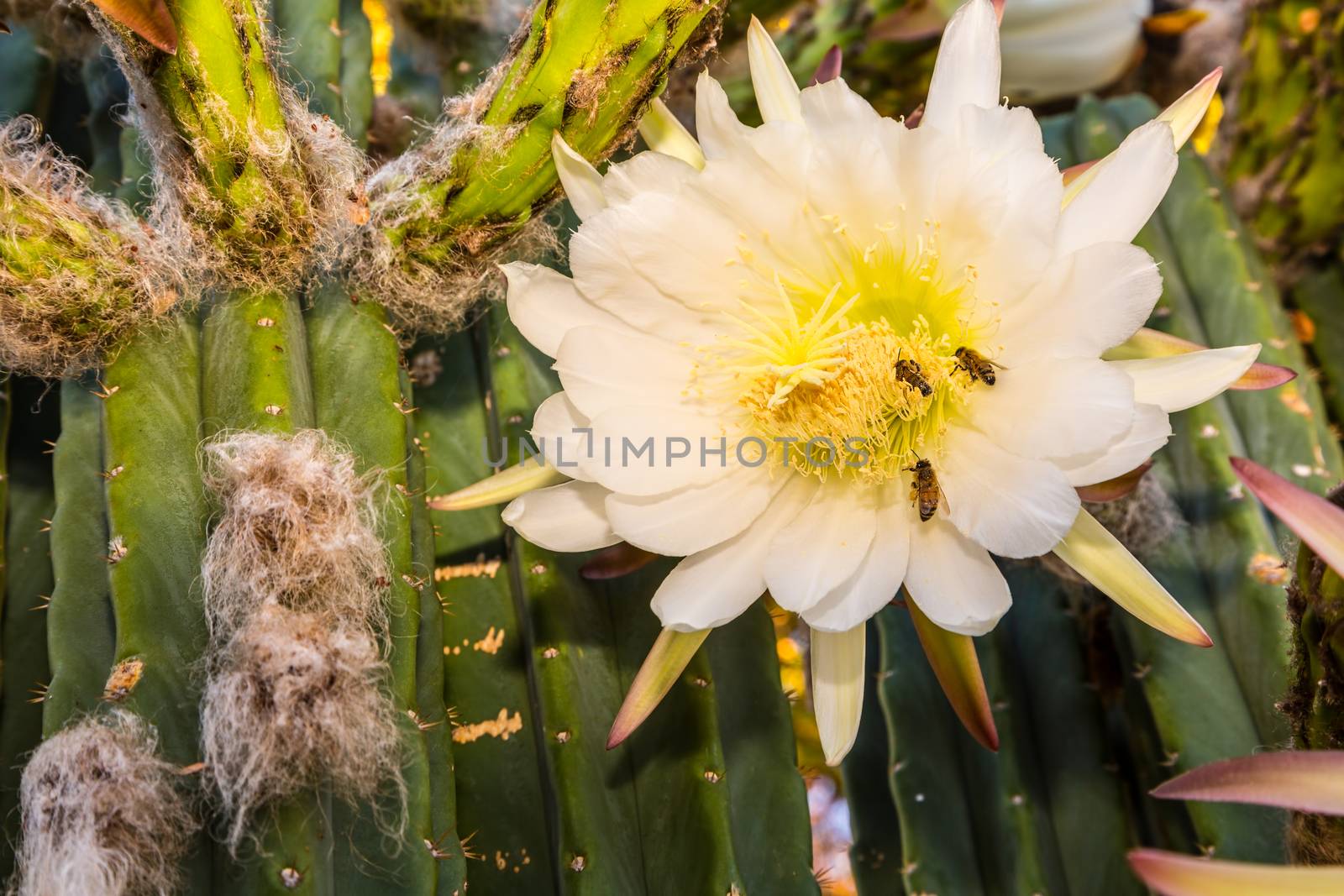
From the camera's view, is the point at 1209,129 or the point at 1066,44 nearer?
the point at 1066,44

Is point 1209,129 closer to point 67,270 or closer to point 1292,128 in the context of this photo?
point 1292,128

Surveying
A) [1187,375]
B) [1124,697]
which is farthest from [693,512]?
[1124,697]

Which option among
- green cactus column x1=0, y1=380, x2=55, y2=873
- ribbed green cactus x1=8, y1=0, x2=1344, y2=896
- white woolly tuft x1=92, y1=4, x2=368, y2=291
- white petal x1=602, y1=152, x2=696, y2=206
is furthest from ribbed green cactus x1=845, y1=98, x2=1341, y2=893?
green cactus column x1=0, y1=380, x2=55, y2=873

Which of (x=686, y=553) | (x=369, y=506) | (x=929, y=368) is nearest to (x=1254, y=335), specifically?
(x=929, y=368)

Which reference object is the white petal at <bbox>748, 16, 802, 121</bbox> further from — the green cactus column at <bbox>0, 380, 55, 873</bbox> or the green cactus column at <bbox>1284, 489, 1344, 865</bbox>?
the green cactus column at <bbox>0, 380, 55, 873</bbox>

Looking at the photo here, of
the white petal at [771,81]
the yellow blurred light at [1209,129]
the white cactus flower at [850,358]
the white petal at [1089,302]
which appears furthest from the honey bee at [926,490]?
the yellow blurred light at [1209,129]
